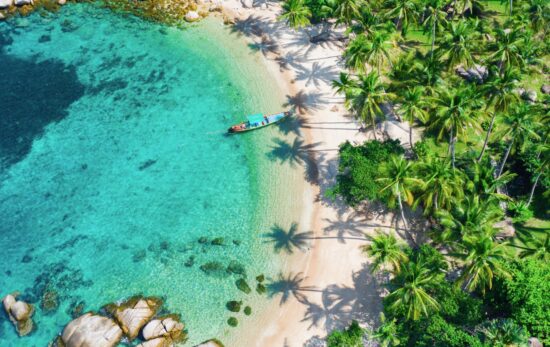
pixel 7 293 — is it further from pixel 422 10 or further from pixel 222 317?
pixel 422 10

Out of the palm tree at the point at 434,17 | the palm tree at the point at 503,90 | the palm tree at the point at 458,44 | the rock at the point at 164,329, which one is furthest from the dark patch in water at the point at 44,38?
the palm tree at the point at 503,90

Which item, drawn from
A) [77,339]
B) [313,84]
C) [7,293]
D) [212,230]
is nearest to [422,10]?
[313,84]

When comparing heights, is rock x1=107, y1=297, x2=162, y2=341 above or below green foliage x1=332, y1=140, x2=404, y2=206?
below

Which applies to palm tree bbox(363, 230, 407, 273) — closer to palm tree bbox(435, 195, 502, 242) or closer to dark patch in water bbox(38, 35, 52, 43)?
palm tree bbox(435, 195, 502, 242)

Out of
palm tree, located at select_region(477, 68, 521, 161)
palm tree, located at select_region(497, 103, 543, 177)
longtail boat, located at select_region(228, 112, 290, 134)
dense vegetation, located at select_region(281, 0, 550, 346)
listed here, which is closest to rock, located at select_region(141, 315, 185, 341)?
dense vegetation, located at select_region(281, 0, 550, 346)

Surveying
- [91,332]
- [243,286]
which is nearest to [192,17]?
[243,286]

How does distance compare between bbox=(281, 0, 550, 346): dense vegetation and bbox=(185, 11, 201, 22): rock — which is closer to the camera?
bbox=(281, 0, 550, 346): dense vegetation

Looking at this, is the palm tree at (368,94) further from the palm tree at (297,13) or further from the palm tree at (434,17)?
the palm tree at (297,13)

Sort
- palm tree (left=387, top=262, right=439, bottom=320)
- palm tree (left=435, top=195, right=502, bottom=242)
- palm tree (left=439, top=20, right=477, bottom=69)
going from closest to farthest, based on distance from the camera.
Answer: palm tree (left=387, top=262, right=439, bottom=320)
palm tree (left=435, top=195, right=502, bottom=242)
palm tree (left=439, top=20, right=477, bottom=69)
